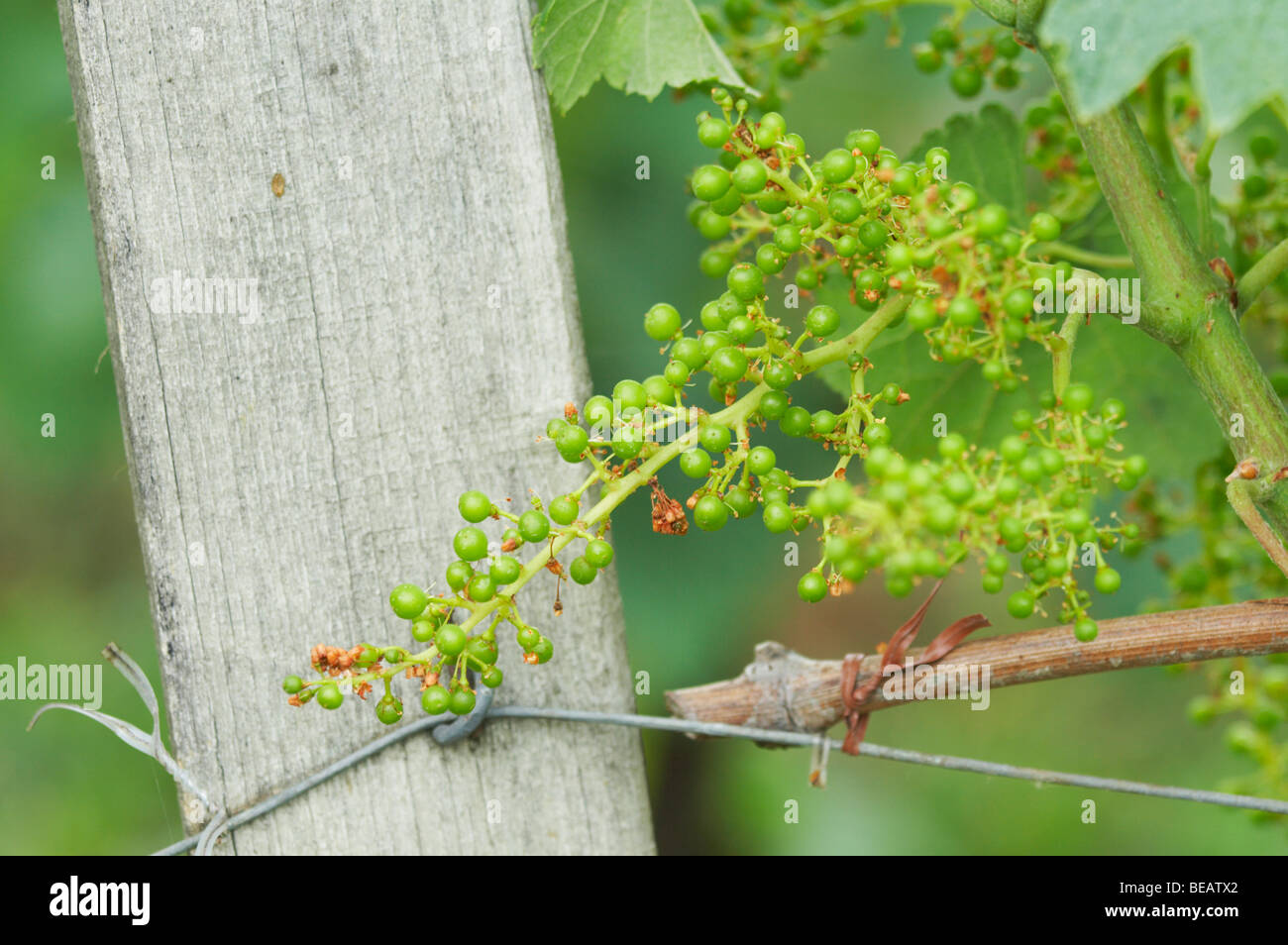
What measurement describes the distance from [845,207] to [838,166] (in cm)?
3

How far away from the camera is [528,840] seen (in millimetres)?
937

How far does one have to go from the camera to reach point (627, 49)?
3.03 feet

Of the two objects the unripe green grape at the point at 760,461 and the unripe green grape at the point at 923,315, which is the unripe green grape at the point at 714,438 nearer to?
the unripe green grape at the point at 760,461

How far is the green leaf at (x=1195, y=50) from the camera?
63 centimetres

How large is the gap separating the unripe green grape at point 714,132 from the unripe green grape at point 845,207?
0.09 meters

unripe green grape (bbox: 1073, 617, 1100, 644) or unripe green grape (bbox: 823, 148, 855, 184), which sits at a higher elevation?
unripe green grape (bbox: 823, 148, 855, 184)

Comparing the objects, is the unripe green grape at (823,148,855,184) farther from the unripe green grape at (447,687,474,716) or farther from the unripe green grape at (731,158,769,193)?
the unripe green grape at (447,687,474,716)

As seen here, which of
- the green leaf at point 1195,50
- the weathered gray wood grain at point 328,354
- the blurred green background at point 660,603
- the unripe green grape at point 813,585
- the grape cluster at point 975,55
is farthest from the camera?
the blurred green background at point 660,603

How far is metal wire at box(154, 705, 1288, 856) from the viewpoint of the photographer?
797 mm

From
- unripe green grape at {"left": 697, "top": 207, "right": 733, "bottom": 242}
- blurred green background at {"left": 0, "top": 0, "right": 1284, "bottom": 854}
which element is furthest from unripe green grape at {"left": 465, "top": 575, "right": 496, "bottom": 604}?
blurred green background at {"left": 0, "top": 0, "right": 1284, "bottom": 854}

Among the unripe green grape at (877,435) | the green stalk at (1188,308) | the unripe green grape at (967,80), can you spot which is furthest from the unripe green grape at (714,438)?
the unripe green grape at (967,80)

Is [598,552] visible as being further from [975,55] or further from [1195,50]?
[975,55]

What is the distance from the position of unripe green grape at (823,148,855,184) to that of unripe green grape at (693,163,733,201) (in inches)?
2.8
